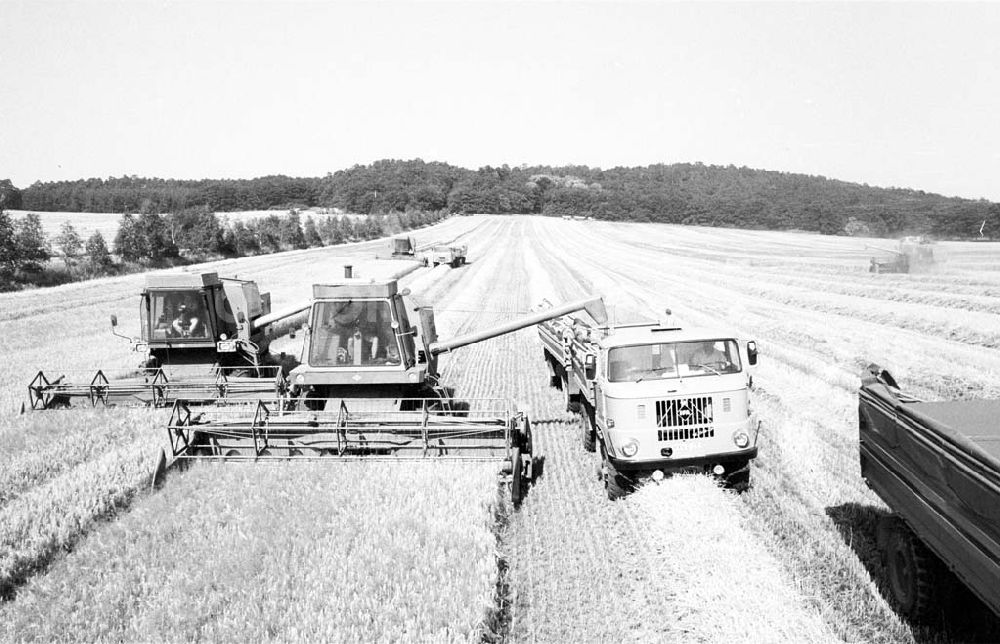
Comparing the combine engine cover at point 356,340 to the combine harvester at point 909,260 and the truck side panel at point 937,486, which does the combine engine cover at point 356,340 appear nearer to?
the truck side panel at point 937,486

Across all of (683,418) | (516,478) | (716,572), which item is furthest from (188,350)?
(716,572)

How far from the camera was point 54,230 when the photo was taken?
5766 centimetres

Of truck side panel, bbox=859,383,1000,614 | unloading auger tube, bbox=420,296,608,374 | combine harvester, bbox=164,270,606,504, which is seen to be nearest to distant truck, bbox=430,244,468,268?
unloading auger tube, bbox=420,296,608,374

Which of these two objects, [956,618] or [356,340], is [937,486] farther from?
[356,340]

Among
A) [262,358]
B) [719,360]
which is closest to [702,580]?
[719,360]

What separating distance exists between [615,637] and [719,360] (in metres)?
4.17

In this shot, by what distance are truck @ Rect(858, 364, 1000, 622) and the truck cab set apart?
5.86 ft

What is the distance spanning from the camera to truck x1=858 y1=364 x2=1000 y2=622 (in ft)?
14.4

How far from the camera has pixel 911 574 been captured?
562cm

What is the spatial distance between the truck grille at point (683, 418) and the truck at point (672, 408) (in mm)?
12

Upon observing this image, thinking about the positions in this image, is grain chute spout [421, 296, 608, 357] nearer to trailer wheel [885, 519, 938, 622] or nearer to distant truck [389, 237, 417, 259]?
trailer wheel [885, 519, 938, 622]

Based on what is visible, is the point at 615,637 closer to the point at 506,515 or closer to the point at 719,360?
the point at 506,515

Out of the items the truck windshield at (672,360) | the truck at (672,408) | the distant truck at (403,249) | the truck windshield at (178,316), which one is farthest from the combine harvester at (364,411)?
the distant truck at (403,249)

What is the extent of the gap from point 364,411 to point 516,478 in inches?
108
